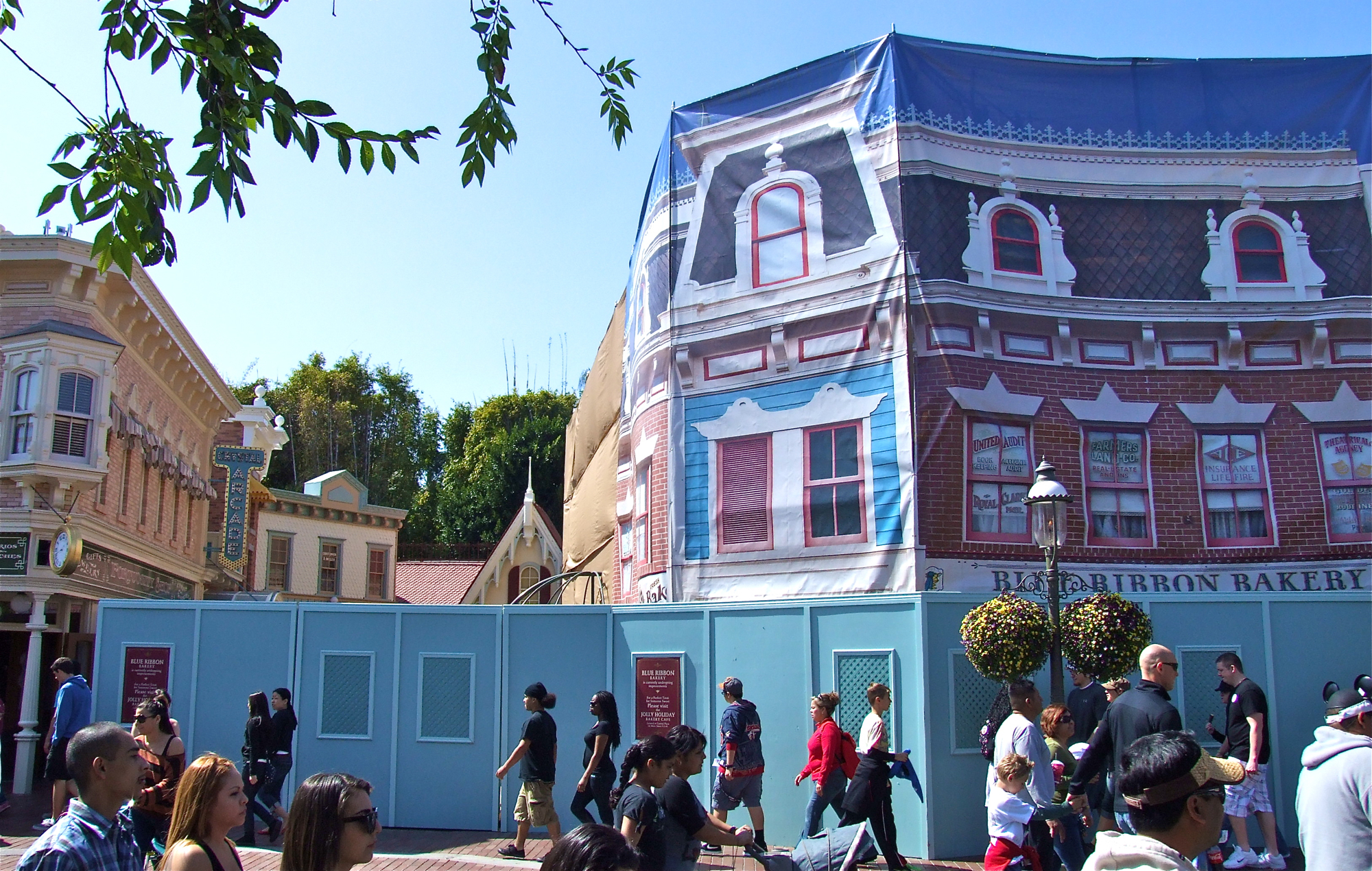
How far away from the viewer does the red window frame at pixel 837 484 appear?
41.1 ft

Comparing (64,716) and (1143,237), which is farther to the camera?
(1143,237)

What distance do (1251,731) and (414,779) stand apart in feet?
27.0

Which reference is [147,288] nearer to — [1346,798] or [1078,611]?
[1078,611]

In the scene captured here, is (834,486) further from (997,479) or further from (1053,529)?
(1053,529)

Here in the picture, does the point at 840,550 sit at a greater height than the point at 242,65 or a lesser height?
lesser

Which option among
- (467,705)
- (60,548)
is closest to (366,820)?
(467,705)

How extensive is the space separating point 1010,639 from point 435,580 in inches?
1378

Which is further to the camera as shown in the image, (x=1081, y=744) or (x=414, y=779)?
(x=414, y=779)

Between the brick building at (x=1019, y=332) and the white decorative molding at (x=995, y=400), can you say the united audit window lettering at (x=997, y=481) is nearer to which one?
the brick building at (x=1019, y=332)

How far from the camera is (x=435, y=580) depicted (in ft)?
138

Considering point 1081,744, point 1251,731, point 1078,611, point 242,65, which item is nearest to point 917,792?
point 1081,744

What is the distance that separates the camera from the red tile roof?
1597 inches

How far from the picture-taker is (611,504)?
17.5 metres

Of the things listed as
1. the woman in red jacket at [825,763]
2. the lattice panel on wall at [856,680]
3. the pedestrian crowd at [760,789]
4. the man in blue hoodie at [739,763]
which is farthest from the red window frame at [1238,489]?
the man in blue hoodie at [739,763]
